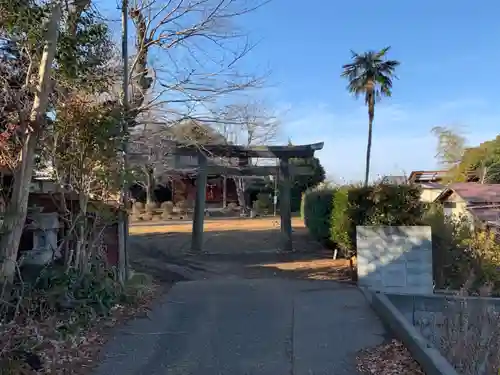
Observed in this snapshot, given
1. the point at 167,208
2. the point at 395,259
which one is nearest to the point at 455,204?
the point at 395,259

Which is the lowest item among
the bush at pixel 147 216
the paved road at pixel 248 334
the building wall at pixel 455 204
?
the paved road at pixel 248 334

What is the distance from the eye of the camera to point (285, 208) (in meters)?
15.7

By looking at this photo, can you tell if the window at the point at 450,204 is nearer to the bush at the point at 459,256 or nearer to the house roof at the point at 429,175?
the bush at the point at 459,256

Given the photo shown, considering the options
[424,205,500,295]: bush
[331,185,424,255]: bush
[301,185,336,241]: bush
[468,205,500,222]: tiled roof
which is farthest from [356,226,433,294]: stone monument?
[468,205,500,222]: tiled roof

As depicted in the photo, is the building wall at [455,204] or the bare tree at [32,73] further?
the building wall at [455,204]

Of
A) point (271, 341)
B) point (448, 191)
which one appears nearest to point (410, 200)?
point (271, 341)

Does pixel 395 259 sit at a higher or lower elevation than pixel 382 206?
lower

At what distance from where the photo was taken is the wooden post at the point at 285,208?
15141mm

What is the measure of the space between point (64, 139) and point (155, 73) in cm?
409

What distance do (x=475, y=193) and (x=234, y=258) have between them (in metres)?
8.66

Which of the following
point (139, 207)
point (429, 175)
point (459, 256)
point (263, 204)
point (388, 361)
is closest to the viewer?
point (388, 361)

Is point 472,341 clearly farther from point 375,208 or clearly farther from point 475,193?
point 475,193

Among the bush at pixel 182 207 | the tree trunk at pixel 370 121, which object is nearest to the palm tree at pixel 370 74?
the tree trunk at pixel 370 121

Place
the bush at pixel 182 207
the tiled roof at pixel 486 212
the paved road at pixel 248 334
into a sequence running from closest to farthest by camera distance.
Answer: the paved road at pixel 248 334 < the tiled roof at pixel 486 212 < the bush at pixel 182 207
